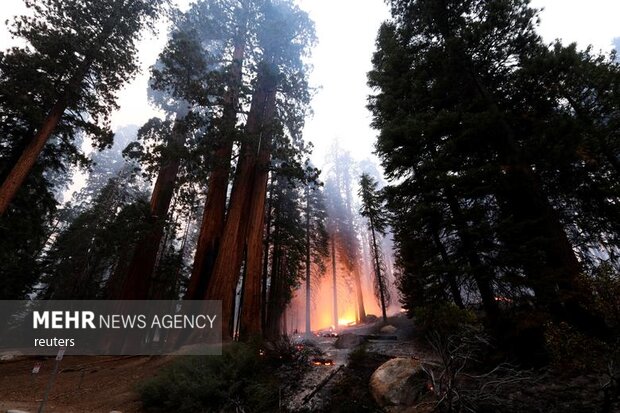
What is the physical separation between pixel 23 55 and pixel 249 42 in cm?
933

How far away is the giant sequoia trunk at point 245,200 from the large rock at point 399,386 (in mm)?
5750

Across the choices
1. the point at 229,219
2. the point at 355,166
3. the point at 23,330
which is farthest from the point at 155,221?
the point at 355,166

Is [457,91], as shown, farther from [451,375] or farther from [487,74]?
[451,375]

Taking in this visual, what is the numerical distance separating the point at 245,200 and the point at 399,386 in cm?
879

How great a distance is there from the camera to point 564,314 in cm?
656

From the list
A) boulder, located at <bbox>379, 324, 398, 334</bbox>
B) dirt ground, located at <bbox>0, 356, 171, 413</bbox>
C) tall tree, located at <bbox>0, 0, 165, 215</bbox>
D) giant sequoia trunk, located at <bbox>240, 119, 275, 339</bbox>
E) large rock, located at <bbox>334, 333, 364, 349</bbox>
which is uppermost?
tall tree, located at <bbox>0, 0, 165, 215</bbox>

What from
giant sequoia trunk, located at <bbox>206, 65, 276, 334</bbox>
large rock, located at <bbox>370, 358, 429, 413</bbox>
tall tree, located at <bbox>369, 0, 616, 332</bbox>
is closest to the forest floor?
large rock, located at <bbox>370, 358, 429, 413</bbox>

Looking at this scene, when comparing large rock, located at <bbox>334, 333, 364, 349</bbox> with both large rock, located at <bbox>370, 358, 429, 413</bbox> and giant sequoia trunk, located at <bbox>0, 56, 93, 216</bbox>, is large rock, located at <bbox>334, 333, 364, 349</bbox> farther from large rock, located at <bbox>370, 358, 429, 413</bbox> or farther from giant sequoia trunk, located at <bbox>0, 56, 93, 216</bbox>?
giant sequoia trunk, located at <bbox>0, 56, 93, 216</bbox>

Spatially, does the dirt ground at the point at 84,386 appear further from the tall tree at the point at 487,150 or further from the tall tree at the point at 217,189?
the tall tree at the point at 487,150

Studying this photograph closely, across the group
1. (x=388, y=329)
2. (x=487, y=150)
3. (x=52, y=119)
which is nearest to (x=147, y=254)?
(x=52, y=119)

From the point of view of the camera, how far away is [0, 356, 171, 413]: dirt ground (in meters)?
7.00

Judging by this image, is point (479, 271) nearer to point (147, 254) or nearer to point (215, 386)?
point (215, 386)

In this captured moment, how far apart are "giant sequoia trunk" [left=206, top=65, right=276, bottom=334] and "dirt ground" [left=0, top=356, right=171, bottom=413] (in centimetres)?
276

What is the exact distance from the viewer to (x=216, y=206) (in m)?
11.9
